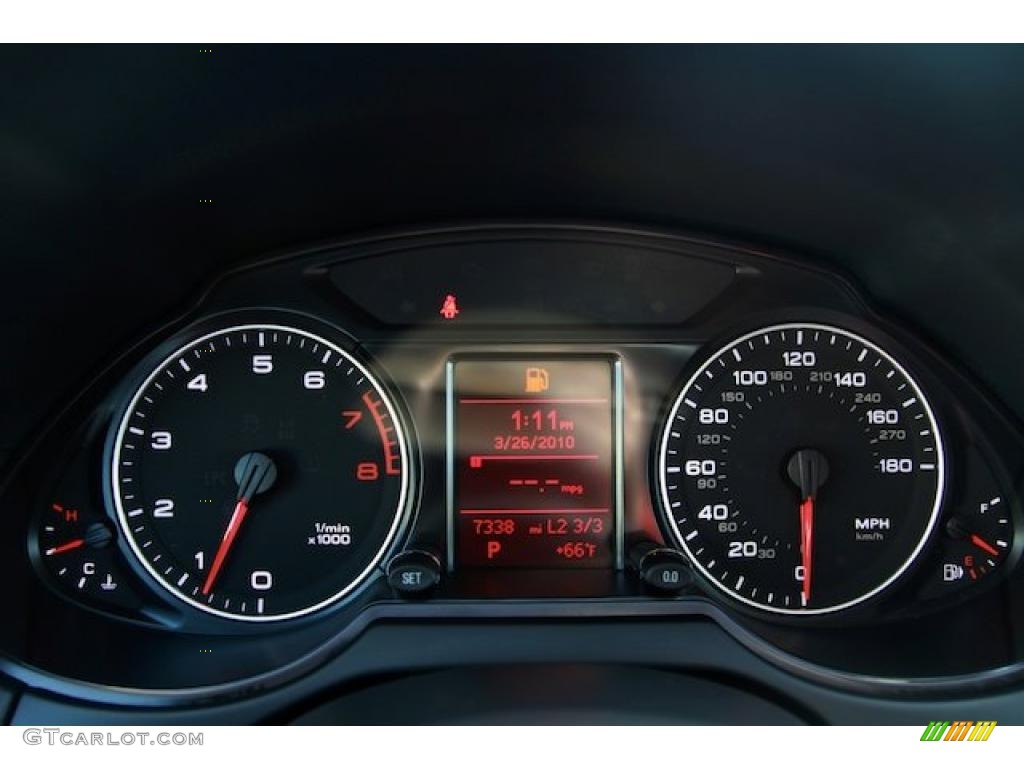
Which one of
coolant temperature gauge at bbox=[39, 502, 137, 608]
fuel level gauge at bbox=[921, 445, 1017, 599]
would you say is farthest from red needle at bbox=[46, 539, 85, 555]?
fuel level gauge at bbox=[921, 445, 1017, 599]

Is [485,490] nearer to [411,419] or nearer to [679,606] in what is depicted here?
[411,419]

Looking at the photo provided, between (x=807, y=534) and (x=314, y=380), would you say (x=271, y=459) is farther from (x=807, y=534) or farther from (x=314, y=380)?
(x=807, y=534)

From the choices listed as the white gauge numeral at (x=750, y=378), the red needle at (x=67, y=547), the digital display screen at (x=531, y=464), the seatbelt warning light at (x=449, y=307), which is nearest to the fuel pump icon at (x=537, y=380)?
the digital display screen at (x=531, y=464)

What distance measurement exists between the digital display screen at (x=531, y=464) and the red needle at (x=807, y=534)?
1.71ft

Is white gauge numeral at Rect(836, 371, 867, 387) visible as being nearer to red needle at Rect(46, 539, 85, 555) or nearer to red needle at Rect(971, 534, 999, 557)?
red needle at Rect(971, 534, 999, 557)

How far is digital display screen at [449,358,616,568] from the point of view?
2691 mm

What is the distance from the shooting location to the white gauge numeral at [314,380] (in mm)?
2658

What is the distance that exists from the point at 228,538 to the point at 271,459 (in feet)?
0.79

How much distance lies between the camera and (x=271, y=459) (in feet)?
8.54

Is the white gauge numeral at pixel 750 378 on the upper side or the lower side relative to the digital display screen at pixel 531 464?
upper

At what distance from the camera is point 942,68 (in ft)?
6.21

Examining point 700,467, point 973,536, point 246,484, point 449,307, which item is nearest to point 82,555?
point 246,484

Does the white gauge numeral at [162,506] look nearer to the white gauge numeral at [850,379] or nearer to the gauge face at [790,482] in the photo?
the gauge face at [790,482]
